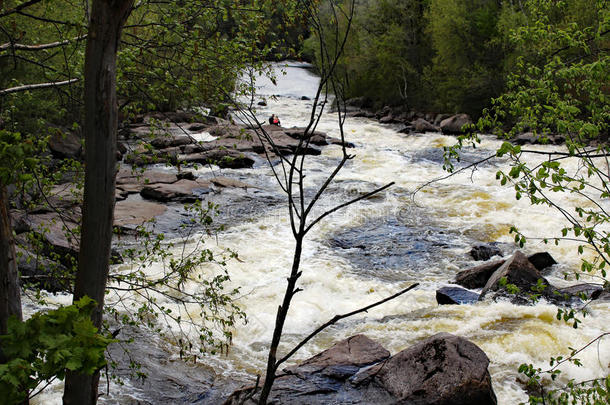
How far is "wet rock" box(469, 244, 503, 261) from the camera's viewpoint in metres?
10.9

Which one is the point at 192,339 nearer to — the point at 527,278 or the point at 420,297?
the point at 420,297

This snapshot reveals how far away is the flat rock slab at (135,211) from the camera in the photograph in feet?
41.3

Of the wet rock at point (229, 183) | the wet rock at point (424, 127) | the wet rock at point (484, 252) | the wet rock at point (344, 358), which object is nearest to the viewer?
the wet rock at point (344, 358)

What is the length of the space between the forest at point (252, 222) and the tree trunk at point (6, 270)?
2 cm

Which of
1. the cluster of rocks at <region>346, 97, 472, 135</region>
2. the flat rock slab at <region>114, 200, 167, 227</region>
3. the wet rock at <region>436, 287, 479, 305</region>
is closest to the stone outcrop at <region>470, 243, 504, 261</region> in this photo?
the wet rock at <region>436, 287, 479, 305</region>

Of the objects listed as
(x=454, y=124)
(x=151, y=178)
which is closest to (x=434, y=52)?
(x=454, y=124)

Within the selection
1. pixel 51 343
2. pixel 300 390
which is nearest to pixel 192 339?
pixel 300 390

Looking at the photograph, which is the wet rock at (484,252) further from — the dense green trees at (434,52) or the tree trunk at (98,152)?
the dense green trees at (434,52)

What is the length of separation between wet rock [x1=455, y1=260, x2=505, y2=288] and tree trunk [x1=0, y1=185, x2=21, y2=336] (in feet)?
25.2

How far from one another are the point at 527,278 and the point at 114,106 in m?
7.52

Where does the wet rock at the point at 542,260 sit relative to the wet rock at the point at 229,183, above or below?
above

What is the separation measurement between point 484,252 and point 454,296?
2.39 metres

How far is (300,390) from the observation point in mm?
5797

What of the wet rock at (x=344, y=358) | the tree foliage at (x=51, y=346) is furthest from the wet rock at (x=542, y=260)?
the tree foliage at (x=51, y=346)
